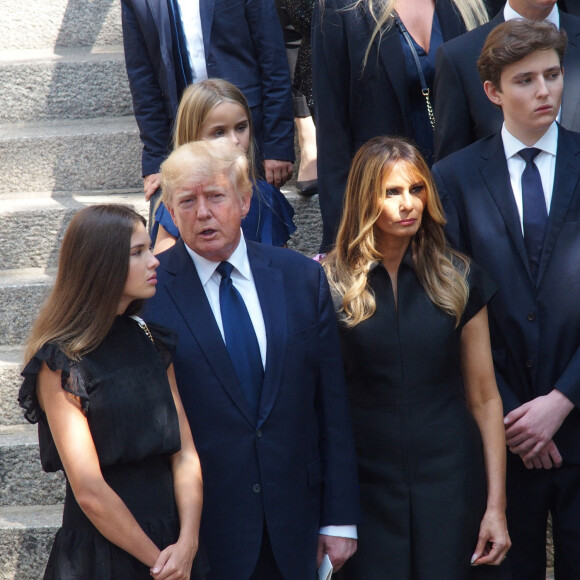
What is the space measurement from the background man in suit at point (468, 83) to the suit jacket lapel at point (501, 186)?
0.66ft

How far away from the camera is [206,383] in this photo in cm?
240

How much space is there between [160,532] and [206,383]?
382mm

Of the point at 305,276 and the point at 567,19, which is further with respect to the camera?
the point at 567,19

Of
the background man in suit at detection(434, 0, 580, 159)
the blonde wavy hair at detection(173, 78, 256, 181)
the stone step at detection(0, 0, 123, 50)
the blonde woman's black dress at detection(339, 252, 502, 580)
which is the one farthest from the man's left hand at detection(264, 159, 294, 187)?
the stone step at detection(0, 0, 123, 50)

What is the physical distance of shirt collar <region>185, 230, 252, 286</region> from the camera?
2.50 metres

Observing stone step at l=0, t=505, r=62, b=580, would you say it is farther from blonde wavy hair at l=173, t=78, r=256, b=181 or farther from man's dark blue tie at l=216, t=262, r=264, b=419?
blonde wavy hair at l=173, t=78, r=256, b=181

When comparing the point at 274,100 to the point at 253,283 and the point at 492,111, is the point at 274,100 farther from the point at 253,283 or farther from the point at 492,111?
the point at 253,283

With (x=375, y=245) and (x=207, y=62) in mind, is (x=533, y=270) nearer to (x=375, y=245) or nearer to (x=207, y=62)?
(x=375, y=245)

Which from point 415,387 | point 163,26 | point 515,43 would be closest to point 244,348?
point 415,387

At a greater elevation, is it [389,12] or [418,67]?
[389,12]

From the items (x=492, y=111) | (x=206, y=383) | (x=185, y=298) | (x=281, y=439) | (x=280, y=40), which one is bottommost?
(x=281, y=439)

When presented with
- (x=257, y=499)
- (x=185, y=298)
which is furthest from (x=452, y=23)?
(x=257, y=499)

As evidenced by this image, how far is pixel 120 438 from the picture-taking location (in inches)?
88.4

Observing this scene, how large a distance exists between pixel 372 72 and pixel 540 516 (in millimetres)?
1613
